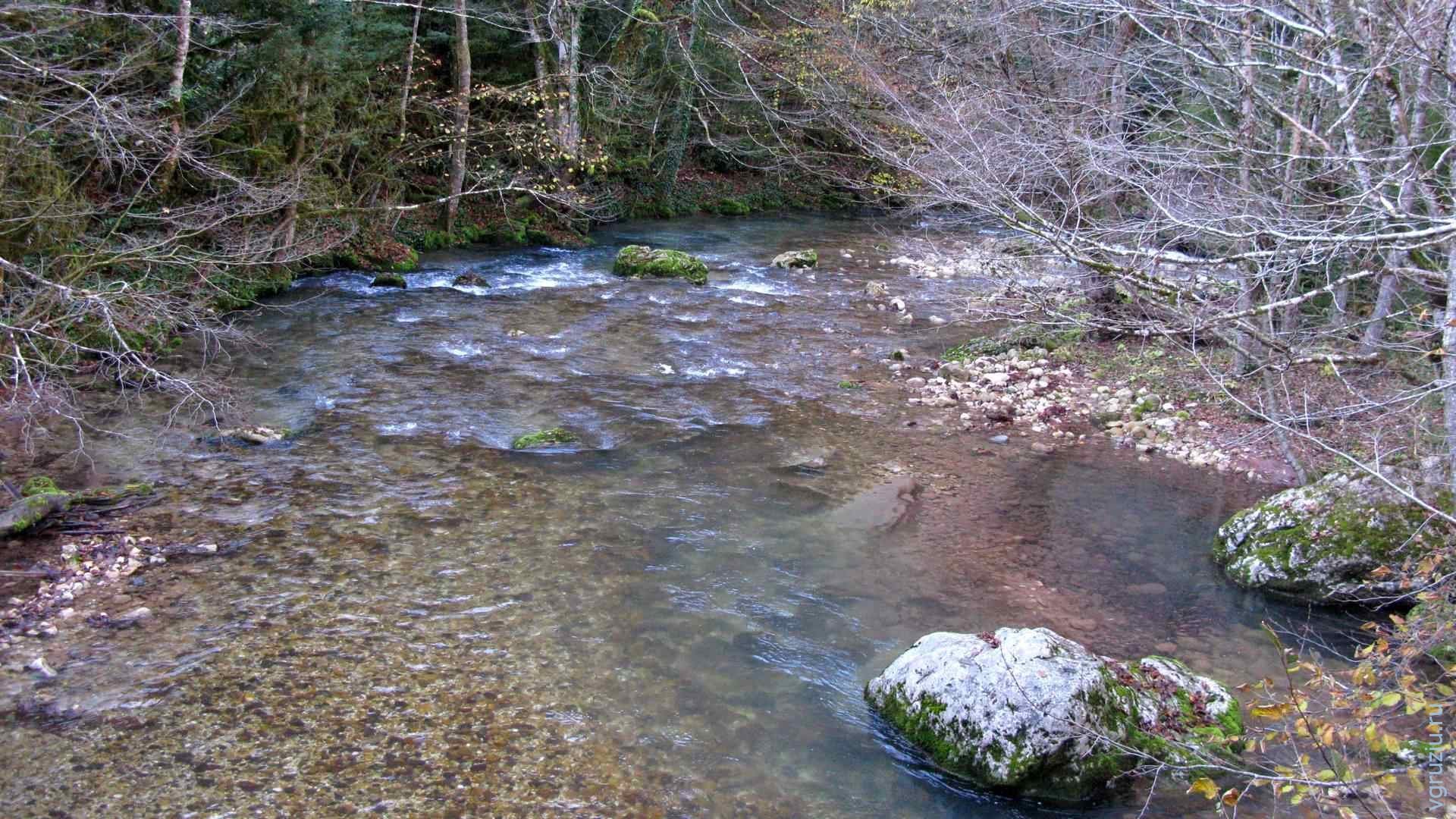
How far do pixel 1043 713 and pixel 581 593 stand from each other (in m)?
3.25

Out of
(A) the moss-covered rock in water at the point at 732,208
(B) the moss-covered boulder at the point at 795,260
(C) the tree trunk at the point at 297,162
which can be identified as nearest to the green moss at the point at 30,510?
(C) the tree trunk at the point at 297,162

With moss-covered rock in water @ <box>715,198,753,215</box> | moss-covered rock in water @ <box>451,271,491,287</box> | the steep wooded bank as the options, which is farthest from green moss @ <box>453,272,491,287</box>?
moss-covered rock in water @ <box>715,198,753,215</box>

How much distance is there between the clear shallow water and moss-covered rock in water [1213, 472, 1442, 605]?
0.87 feet

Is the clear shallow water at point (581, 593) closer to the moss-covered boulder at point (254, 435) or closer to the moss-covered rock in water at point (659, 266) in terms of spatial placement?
the moss-covered boulder at point (254, 435)

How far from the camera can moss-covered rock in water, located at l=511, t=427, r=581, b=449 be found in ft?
31.7

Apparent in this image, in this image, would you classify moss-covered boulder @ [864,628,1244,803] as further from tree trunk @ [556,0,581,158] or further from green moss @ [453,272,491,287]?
Answer: tree trunk @ [556,0,581,158]

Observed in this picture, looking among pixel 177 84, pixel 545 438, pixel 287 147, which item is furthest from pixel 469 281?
pixel 545 438

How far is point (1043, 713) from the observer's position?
5180mm

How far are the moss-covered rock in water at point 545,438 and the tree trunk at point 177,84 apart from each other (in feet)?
17.8

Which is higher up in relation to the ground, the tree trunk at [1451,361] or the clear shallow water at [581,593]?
the tree trunk at [1451,361]

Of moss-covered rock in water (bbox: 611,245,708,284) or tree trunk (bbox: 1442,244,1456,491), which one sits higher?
tree trunk (bbox: 1442,244,1456,491)

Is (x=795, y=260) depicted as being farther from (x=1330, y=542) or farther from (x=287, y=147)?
(x=1330, y=542)

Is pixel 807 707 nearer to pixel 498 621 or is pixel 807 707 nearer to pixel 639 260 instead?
pixel 498 621

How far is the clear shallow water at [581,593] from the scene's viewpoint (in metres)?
5.12
